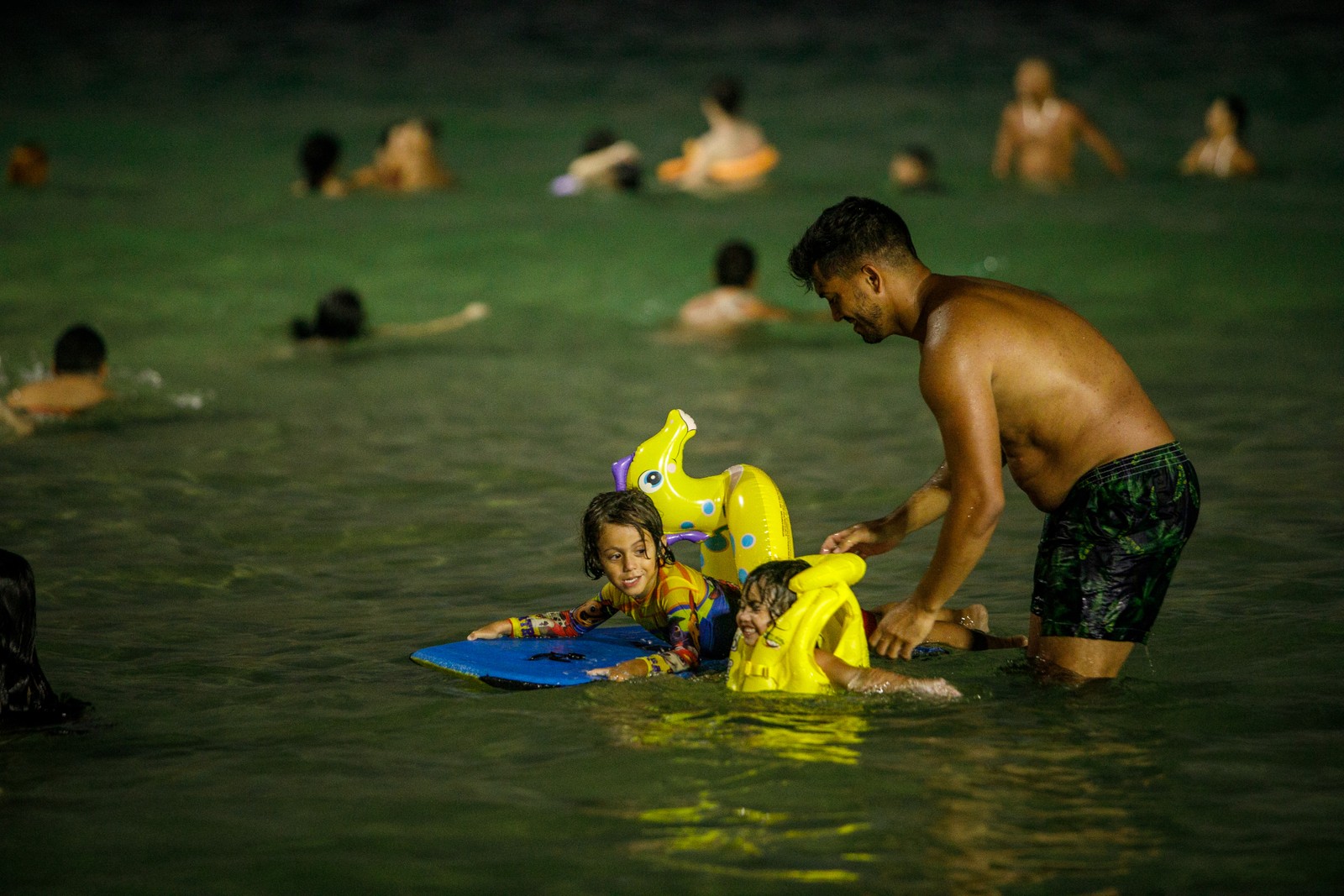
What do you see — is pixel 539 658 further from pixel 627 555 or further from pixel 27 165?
pixel 27 165

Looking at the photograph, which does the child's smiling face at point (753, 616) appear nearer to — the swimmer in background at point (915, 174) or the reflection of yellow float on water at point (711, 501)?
the reflection of yellow float on water at point (711, 501)

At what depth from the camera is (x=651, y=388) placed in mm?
9820

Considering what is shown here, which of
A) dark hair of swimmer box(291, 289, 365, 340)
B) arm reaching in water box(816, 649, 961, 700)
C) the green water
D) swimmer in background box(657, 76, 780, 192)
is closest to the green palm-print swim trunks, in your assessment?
the green water

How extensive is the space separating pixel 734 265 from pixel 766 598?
7.33 metres

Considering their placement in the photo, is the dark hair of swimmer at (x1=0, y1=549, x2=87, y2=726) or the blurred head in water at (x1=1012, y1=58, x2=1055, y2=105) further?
the blurred head in water at (x1=1012, y1=58, x2=1055, y2=105)

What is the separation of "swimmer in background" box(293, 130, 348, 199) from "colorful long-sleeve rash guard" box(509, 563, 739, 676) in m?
11.6

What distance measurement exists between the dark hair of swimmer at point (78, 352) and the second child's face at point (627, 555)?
5289 mm

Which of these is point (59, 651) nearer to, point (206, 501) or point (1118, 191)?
point (206, 501)

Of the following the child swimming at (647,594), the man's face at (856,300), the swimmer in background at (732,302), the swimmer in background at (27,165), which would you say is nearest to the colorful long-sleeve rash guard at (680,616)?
the child swimming at (647,594)

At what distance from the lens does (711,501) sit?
15.6 ft

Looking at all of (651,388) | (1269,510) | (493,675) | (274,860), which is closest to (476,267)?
(651,388)

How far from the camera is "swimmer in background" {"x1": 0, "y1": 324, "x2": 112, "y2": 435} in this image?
8703 millimetres

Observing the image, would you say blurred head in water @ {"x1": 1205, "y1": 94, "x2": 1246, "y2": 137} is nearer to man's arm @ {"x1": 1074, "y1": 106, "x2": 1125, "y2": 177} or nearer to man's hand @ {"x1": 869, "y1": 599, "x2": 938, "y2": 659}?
man's arm @ {"x1": 1074, "y1": 106, "x2": 1125, "y2": 177}

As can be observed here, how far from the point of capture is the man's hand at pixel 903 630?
12.9 feet
